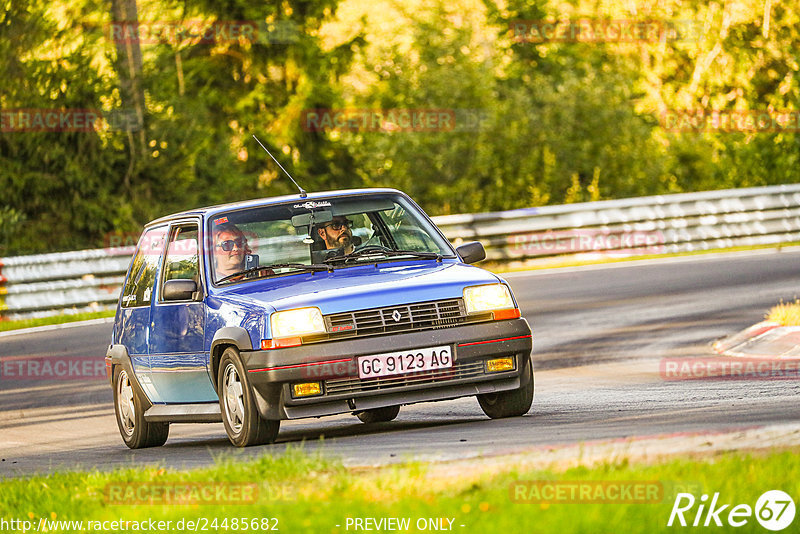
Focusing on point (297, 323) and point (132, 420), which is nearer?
point (297, 323)

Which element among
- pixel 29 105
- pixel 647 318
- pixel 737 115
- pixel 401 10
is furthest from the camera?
pixel 401 10

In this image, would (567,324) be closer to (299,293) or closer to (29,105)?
(299,293)

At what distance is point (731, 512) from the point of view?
5.61 m

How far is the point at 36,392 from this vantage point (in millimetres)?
14969

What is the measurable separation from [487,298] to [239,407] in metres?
1.75

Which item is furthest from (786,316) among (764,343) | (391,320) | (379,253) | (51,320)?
(51,320)

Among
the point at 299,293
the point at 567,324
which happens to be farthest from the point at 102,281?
the point at 299,293

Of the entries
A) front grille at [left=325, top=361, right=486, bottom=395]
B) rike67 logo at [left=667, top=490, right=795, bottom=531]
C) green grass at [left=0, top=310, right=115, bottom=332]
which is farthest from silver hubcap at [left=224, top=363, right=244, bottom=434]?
green grass at [left=0, top=310, right=115, bottom=332]

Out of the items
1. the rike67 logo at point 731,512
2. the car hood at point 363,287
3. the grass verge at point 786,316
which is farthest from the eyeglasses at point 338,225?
the grass verge at point 786,316

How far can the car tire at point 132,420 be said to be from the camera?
35.6 ft

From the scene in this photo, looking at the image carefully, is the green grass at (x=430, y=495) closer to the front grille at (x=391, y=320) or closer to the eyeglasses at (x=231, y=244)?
the front grille at (x=391, y=320)

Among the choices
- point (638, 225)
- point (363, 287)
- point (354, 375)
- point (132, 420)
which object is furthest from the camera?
point (638, 225)

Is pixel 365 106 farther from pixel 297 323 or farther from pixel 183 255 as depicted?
pixel 297 323

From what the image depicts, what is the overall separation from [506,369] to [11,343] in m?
11.0
